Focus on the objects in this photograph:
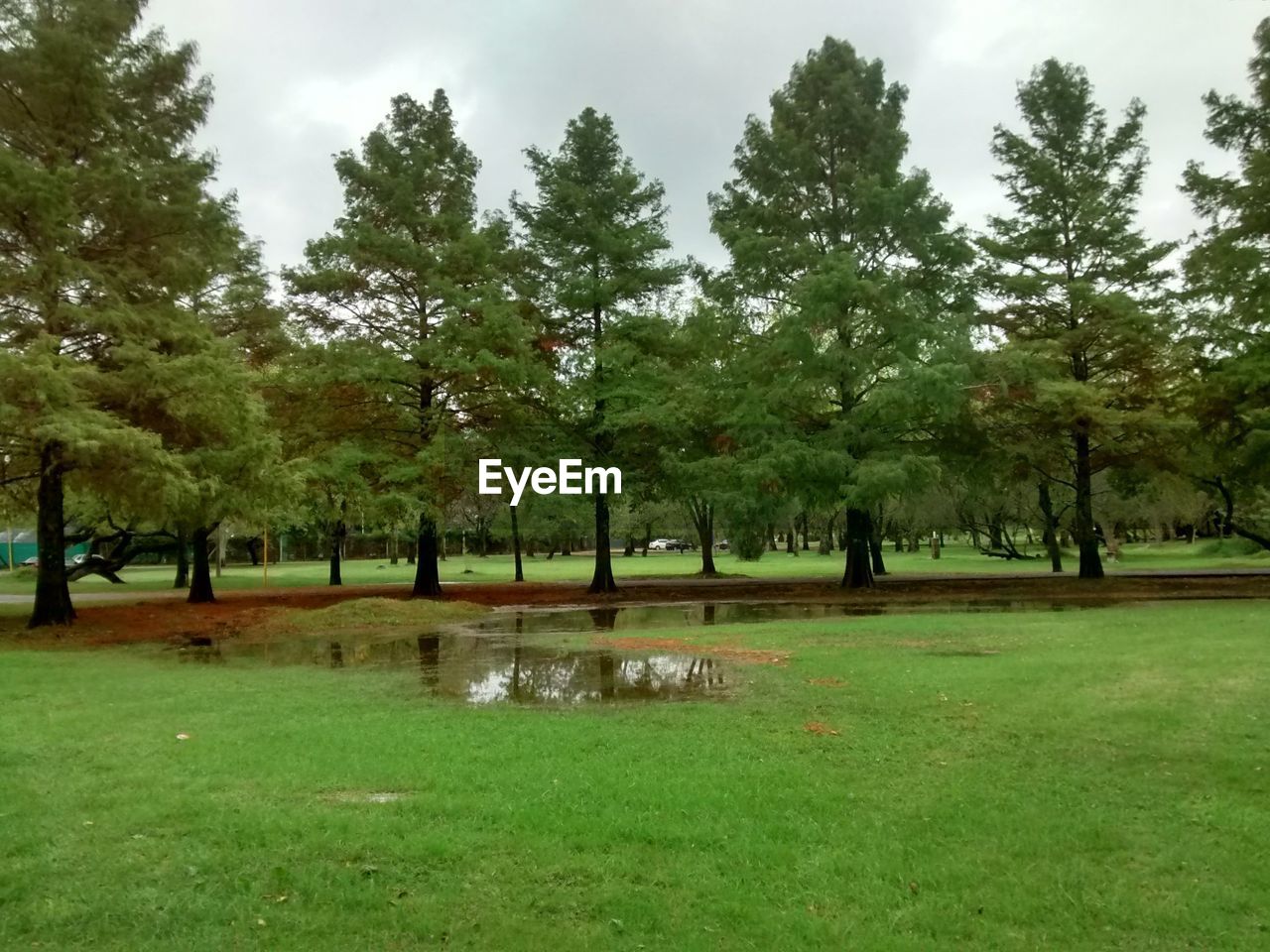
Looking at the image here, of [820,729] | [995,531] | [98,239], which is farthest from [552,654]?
[995,531]

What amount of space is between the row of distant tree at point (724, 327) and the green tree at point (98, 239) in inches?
4.5

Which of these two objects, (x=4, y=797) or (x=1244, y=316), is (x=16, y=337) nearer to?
(x=4, y=797)

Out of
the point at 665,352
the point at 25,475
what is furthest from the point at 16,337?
the point at 665,352

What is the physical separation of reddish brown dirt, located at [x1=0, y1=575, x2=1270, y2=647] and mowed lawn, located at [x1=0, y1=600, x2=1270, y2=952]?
8.61 metres

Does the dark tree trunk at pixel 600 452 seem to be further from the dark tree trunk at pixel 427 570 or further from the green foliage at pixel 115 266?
the green foliage at pixel 115 266

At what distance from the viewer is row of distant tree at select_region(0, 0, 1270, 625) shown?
18.3 metres

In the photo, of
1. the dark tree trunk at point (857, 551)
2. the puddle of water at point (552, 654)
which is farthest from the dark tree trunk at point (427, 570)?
the dark tree trunk at point (857, 551)

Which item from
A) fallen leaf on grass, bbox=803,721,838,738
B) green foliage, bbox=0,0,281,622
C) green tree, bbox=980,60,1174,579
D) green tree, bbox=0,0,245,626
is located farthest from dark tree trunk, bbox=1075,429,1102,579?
green tree, bbox=0,0,245,626

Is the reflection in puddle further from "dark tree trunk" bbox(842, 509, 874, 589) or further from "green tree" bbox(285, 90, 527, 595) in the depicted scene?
"dark tree trunk" bbox(842, 509, 874, 589)

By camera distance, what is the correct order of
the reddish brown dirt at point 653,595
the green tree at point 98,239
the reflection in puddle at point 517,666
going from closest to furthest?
the reflection in puddle at point 517,666 < the green tree at point 98,239 < the reddish brown dirt at point 653,595

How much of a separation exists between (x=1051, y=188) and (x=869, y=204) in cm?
683

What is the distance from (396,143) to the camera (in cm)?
2555

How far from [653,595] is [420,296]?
11.2 meters

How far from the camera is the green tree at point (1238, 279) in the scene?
20.1m
